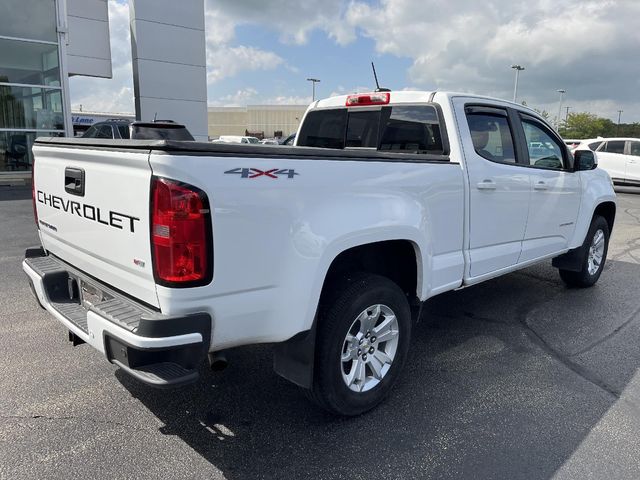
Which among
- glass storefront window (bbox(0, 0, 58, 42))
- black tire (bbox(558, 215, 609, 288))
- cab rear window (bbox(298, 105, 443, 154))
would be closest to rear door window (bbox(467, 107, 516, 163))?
cab rear window (bbox(298, 105, 443, 154))

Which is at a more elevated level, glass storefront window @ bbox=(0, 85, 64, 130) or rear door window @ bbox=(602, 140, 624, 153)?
glass storefront window @ bbox=(0, 85, 64, 130)

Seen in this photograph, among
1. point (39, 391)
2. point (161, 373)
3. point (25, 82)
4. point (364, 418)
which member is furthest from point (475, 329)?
point (25, 82)

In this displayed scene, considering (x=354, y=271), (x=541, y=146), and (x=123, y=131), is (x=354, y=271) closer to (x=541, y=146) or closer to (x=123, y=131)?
(x=541, y=146)

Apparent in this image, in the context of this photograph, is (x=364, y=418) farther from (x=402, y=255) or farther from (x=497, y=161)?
(x=497, y=161)

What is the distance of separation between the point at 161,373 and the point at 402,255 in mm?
1787

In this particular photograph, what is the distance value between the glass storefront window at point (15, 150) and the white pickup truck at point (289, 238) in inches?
564

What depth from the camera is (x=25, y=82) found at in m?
16.0

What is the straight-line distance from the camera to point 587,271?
5723 mm

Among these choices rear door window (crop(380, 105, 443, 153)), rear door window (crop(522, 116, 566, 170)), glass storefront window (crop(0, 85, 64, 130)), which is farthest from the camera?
glass storefront window (crop(0, 85, 64, 130))

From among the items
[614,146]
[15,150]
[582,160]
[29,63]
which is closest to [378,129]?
[582,160]

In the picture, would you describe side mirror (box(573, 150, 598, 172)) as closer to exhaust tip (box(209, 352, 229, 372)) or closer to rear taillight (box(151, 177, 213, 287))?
exhaust tip (box(209, 352, 229, 372))

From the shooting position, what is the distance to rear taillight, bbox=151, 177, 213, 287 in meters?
2.15

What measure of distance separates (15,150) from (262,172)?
16.3m

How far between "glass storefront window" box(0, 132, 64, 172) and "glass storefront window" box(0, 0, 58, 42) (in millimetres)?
2937
